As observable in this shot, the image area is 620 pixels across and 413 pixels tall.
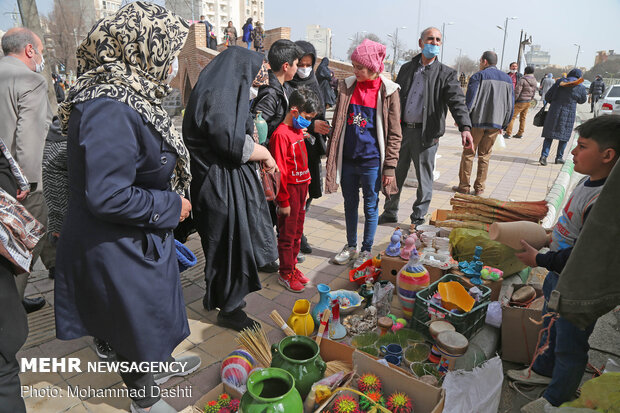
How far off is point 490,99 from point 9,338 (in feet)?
21.0

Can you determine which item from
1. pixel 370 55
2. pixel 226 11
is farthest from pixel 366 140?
pixel 226 11

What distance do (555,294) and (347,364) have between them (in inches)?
49.1

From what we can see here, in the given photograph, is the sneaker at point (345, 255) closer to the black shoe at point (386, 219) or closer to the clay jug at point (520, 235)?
the black shoe at point (386, 219)

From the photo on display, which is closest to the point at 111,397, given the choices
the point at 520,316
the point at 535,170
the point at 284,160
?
the point at 284,160

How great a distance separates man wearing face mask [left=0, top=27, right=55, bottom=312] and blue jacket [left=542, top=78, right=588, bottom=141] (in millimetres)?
9206

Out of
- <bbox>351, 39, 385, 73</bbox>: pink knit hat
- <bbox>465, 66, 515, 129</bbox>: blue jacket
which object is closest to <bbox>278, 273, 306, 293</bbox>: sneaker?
<bbox>351, 39, 385, 73</bbox>: pink knit hat

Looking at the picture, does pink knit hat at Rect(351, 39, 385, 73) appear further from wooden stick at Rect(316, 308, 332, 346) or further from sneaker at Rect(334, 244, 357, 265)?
wooden stick at Rect(316, 308, 332, 346)

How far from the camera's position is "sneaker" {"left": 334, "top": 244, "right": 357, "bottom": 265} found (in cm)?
390

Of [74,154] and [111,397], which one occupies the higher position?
[74,154]

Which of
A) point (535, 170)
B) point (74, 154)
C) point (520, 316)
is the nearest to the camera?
point (74, 154)

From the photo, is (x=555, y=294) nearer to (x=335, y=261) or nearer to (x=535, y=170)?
(x=335, y=261)

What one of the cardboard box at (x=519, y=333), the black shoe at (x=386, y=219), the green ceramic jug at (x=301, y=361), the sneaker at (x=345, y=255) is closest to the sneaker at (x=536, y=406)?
the cardboard box at (x=519, y=333)

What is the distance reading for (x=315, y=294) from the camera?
3.37 m

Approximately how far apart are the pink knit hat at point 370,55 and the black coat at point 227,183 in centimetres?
126
